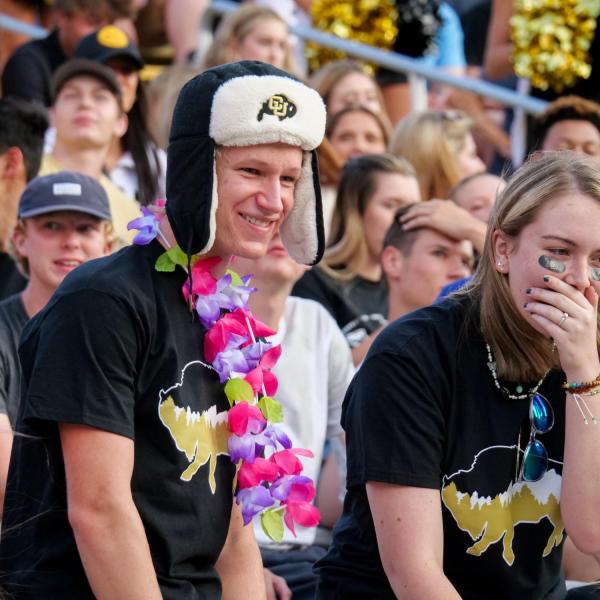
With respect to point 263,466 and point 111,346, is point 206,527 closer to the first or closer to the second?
point 263,466

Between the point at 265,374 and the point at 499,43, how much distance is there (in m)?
5.38

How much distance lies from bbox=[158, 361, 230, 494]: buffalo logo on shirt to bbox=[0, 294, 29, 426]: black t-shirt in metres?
0.87

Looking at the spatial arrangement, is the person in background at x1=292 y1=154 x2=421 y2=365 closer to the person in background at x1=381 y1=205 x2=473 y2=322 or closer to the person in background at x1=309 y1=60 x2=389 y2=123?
the person in background at x1=381 y1=205 x2=473 y2=322

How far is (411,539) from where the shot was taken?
3.03m

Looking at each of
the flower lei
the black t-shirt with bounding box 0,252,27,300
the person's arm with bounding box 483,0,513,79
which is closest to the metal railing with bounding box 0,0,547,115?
the person's arm with bounding box 483,0,513,79

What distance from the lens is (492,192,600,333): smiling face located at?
3164mm

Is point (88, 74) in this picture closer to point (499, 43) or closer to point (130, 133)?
point (130, 133)

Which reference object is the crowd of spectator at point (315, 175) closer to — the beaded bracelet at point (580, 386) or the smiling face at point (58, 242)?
the smiling face at point (58, 242)

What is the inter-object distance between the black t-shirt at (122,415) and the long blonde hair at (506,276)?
0.76m

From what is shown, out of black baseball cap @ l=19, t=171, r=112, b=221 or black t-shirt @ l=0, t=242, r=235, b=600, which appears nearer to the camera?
black t-shirt @ l=0, t=242, r=235, b=600

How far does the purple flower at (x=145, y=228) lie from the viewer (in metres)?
2.97

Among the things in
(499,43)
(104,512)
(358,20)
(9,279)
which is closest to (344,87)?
(358,20)

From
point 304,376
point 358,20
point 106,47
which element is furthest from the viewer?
point 358,20

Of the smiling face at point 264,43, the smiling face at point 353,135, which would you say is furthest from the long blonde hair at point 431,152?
the smiling face at point 264,43
